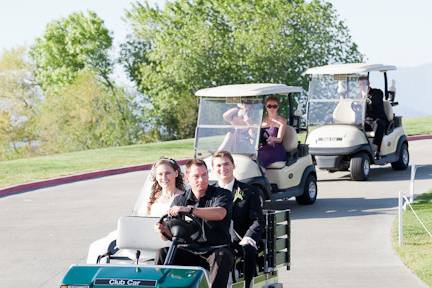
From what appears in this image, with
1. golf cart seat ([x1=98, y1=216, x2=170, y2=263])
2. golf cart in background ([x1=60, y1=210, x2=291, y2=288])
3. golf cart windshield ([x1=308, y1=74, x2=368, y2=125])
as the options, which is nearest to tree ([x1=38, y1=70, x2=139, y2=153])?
golf cart windshield ([x1=308, y1=74, x2=368, y2=125])

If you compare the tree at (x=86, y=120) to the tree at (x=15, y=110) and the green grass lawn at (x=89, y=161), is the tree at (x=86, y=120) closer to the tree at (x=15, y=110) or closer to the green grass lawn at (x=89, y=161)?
the tree at (x=15, y=110)

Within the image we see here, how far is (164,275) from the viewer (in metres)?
7.76

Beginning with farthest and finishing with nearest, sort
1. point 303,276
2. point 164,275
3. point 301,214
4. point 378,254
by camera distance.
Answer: point 301,214 → point 378,254 → point 303,276 → point 164,275

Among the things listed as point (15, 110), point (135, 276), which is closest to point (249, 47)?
point (15, 110)

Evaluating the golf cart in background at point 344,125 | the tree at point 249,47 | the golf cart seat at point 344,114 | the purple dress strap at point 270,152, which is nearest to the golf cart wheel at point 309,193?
the purple dress strap at point 270,152

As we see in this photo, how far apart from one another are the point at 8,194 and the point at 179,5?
3792cm

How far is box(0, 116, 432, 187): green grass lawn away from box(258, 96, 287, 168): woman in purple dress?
7.44 meters

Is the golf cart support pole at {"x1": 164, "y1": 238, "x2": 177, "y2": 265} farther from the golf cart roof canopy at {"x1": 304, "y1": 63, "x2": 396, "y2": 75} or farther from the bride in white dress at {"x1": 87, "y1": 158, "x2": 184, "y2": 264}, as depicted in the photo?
the golf cart roof canopy at {"x1": 304, "y1": 63, "x2": 396, "y2": 75}

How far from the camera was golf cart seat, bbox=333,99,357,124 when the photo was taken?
20.0 metres

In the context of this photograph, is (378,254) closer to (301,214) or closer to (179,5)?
(301,214)

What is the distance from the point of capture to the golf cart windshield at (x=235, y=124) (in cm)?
1584

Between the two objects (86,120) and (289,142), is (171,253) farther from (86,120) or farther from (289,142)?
(86,120)

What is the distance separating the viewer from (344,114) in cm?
2005

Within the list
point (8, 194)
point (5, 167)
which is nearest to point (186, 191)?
point (8, 194)
